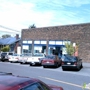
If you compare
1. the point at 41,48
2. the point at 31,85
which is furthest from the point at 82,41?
the point at 31,85

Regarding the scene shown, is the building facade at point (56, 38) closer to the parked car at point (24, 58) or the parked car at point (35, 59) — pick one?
the parked car at point (24, 58)

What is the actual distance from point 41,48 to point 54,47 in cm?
334

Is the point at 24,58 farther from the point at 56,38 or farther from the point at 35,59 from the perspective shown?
the point at 56,38

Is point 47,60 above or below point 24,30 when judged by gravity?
below

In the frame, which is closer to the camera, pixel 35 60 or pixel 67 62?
pixel 67 62

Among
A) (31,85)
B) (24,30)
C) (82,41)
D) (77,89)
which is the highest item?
(24,30)

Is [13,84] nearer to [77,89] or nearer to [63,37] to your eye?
[77,89]

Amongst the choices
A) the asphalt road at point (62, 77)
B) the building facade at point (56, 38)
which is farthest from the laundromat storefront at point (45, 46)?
the asphalt road at point (62, 77)

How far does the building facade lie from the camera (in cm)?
3506

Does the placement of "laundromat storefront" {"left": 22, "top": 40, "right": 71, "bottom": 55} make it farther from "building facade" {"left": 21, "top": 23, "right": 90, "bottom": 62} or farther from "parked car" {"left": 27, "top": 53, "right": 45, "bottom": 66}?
"parked car" {"left": 27, "top": 53, "right": 45, "bottom": 66}

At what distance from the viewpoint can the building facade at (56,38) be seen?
35.1m

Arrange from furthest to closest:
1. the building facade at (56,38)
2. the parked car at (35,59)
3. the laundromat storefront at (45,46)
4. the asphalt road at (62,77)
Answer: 1. the laundromat storefront at (45,46)
2. the building facade at (56,38)
3. the parked car at (35,59)
4. the asphalt road at (62,77)

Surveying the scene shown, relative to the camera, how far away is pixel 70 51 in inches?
1271

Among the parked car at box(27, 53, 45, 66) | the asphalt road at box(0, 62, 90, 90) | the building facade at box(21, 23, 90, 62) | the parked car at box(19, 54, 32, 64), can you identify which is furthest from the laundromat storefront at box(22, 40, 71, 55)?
the asphalt road at box(0, 62, 90, 90)
